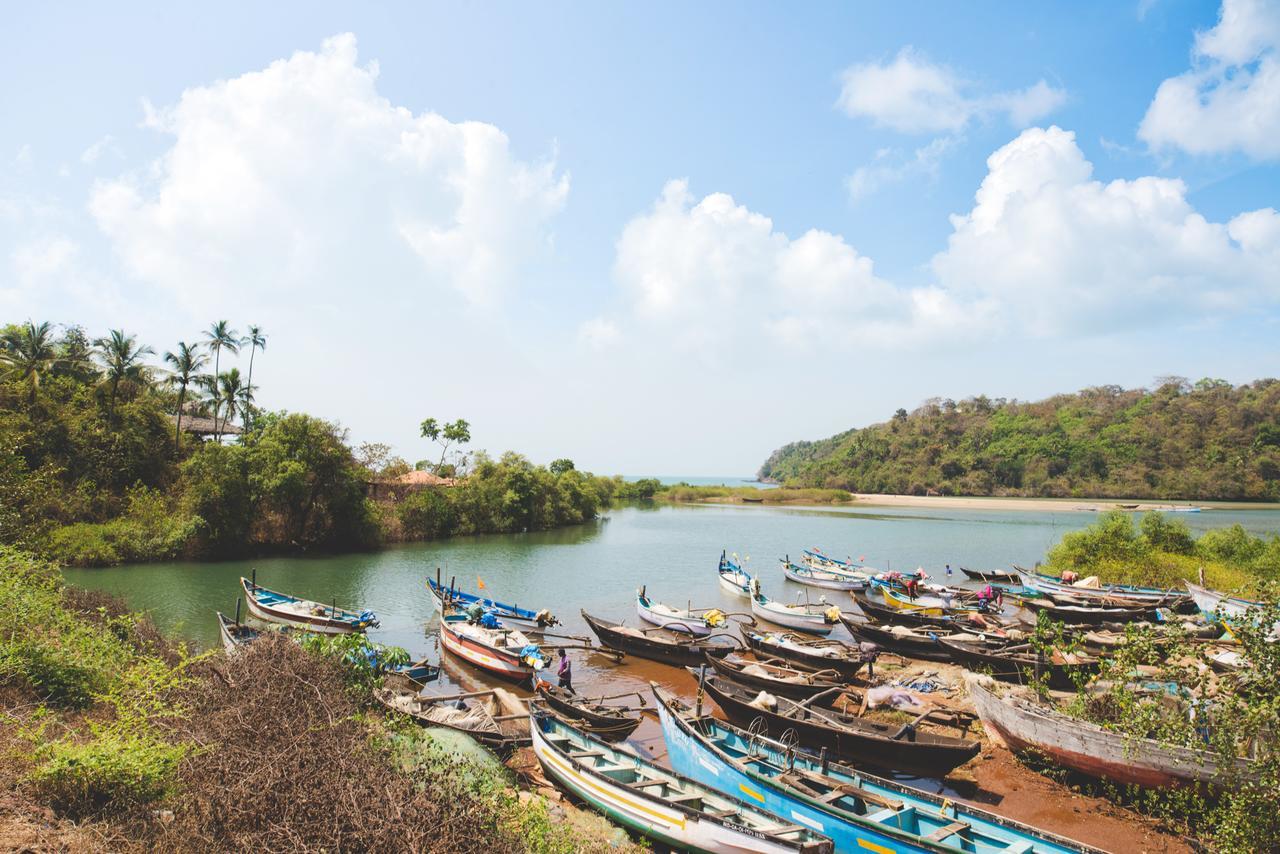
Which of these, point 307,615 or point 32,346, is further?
point 32,346

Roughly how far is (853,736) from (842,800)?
273 centimetres

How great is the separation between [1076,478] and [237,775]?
119m

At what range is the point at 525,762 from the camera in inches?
512

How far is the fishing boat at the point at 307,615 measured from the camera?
851 inches

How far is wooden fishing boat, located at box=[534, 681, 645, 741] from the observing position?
13.5 meters

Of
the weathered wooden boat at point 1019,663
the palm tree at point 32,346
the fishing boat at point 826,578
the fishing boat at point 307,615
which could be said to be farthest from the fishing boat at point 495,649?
the palm tree at point 32,346

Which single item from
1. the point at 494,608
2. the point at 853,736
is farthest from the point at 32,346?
the point at 853,736

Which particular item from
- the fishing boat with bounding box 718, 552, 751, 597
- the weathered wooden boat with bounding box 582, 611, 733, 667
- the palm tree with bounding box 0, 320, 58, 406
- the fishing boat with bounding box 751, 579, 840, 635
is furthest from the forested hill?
the palm tree with bounding box 0, 320, 58, 406

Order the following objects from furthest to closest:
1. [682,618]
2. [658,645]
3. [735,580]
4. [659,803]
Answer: [735,580], [682,618], [658,645], [659,803]

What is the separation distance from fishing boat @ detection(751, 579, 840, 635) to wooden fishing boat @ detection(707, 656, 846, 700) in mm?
7112

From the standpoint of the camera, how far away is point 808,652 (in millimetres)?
19359

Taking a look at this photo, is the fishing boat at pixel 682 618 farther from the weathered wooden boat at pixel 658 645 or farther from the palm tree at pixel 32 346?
the palm tree at pixel 32 346

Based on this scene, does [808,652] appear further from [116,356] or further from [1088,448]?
[1088,448]

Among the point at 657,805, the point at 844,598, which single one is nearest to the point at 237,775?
the point at 657,805
